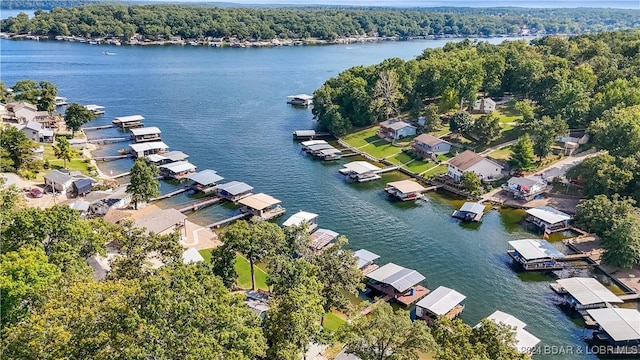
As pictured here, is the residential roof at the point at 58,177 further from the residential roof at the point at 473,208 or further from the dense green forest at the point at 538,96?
the residential roof at the point at 473,208

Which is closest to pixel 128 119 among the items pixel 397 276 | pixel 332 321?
pixel 397 276

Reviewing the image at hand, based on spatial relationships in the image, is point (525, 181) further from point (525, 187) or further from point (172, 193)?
point (172, 193)

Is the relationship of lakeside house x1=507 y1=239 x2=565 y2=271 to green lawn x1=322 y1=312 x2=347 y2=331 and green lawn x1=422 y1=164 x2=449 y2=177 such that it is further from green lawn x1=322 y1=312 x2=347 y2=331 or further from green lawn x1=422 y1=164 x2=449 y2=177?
→ green lawn x1=422 y1=164 x2=449 y2=177

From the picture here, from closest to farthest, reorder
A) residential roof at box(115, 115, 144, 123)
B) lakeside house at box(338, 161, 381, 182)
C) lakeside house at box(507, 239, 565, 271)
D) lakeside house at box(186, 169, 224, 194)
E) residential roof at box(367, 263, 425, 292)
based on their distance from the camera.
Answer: residential roof at box(367, 263, 425, 292) < lakeside house at box(507, 239, 565, 271) < lakeside house at box(186, 169, 224, 194) < lakeside house at box(338, 161, 381, 182) < residential roof at box(115, 115, 144, 123)

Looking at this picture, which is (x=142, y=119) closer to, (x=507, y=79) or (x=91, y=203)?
(x=91, y=203)

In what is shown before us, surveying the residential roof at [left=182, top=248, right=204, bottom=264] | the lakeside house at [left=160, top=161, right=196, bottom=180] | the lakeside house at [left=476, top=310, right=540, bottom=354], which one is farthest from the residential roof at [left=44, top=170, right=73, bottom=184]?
the lakeside house at [left=476, top=310, right=540, bottom=354]

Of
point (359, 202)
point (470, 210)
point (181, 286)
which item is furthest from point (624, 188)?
point (181, 286)
